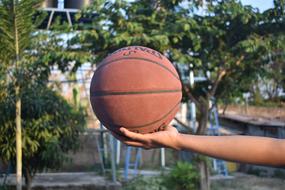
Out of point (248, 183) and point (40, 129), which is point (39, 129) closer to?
point (40, 129)

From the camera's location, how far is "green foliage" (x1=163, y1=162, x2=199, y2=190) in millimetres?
8789

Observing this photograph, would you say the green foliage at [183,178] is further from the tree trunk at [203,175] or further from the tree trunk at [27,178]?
the tree trunk at [27,178]

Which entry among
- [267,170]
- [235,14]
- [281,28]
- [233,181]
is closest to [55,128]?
[235,14]

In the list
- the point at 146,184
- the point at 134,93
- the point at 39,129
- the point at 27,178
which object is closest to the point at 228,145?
the point at 134,93

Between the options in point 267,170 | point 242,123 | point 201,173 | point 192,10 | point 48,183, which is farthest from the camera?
point 242,123

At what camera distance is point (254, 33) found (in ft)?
24.8

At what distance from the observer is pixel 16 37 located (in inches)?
276

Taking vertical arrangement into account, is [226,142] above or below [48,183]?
above

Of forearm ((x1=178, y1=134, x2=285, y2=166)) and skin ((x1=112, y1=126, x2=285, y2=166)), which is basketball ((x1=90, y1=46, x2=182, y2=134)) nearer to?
skin ((x1=112, y1=126, x2=285, y2=166))

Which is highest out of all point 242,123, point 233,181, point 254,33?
point 254,33

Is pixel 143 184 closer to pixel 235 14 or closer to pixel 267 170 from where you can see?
pixel 235 14

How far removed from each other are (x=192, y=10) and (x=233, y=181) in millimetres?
4631

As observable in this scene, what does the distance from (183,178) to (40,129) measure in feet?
8.75

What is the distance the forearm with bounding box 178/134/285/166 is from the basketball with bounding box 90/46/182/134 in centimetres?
32
